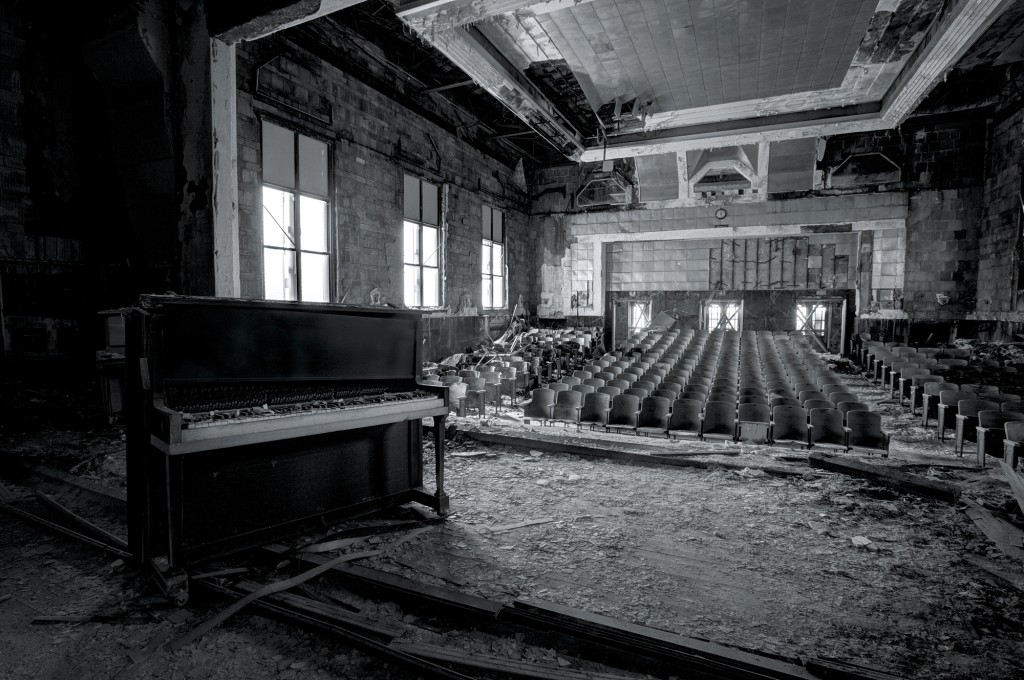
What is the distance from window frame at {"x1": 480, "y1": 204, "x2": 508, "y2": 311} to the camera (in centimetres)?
1303

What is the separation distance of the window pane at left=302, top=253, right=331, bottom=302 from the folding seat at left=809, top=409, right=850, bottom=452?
6.87 meters

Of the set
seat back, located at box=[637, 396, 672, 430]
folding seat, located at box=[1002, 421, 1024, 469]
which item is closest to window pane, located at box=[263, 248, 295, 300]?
seat back, located at box=[637, 396, 672, 430]

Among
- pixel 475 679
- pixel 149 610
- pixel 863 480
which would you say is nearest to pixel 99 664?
pixel 149 610

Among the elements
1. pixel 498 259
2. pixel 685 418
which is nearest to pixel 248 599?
pixel 685 418

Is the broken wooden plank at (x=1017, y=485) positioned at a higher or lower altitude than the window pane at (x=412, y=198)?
lower

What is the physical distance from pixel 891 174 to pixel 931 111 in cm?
147

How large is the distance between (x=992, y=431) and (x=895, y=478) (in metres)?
1.74

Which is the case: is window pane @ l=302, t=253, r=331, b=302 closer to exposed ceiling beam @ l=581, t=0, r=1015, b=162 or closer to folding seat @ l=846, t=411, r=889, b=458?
exposed ceiling beam @ l=581, t=0, r=1015, b=162

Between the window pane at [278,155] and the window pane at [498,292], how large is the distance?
22.1 ft

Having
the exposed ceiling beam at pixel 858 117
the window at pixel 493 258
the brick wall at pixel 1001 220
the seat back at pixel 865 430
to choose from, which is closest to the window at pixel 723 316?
the brick wall at pixel 1001 220

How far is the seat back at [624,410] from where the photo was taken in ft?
19.0

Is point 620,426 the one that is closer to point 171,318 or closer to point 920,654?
point 920,654

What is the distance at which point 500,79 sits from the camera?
5.73 metres

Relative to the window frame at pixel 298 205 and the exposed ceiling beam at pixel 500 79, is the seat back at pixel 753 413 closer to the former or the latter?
the exposed ceiling beam at pixel 500 79
